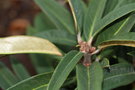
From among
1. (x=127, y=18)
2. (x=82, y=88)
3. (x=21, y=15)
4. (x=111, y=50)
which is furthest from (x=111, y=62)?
(x=21, y=15)

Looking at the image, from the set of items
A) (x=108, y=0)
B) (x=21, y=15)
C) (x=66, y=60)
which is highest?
(x=108, y=0)

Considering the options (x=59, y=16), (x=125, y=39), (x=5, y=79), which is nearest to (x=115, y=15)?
(x=125, y=39)

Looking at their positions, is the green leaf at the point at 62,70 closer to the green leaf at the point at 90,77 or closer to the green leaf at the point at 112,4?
the green leaf at the point at 90,77

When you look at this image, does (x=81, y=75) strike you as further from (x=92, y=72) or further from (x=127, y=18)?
(x=127, y=18)

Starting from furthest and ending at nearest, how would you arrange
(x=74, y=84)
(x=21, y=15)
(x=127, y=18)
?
(x=21, y=15), (x=74, y=84), (x=127, y=18)

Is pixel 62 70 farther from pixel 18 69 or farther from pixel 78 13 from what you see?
pixel 18 69

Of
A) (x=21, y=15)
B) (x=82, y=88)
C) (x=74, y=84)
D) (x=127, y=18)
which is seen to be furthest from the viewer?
(x=21, y=15)

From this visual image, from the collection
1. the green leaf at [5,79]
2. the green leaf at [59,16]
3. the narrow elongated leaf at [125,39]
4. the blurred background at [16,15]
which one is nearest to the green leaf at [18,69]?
the green leaf at [5,79]

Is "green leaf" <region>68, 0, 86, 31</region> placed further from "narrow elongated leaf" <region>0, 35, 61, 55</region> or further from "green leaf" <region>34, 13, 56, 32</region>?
"green leaf" <region>34, 13, 56, 32</region>
